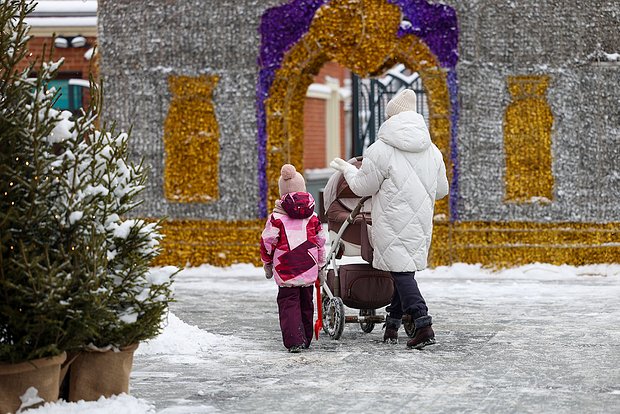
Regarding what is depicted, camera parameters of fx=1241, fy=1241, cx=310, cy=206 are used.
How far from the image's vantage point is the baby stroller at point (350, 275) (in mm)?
9469

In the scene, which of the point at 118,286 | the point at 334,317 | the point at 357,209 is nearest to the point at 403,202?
the point at 357,209

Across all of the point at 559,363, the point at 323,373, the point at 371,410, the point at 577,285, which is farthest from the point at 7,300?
the point at 577,285

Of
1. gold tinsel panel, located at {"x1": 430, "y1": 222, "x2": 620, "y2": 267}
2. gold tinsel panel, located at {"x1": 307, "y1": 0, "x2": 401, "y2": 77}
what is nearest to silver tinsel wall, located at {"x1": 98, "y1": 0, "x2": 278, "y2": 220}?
gold tinsel panel, located at {"x1": 307, "y1": 0, "x2": 401, "y2": 77}

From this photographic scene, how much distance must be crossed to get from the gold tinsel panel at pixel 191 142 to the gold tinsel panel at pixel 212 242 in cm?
36

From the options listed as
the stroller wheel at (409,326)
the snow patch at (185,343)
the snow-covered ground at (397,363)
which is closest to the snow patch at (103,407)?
the snow-covered ground at (397,363)

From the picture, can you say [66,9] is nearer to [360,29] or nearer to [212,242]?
[212,242]

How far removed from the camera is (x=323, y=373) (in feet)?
26.0

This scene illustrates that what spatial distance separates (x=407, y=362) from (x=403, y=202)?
1.28 meters

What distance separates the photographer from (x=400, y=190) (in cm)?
909

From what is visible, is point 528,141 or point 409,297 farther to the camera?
point 528,141

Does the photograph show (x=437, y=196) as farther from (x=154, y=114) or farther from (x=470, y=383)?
(x=154, y=114)

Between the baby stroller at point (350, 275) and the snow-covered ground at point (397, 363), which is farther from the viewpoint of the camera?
the baby stroller at point (350, 275)

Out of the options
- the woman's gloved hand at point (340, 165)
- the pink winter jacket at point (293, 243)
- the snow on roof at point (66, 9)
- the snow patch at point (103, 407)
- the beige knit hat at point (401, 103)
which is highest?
the snow on roof at point (66, 9)

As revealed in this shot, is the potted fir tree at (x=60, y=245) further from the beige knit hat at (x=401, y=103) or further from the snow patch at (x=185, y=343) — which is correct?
the beige knit hat at (x=401, y=103)
